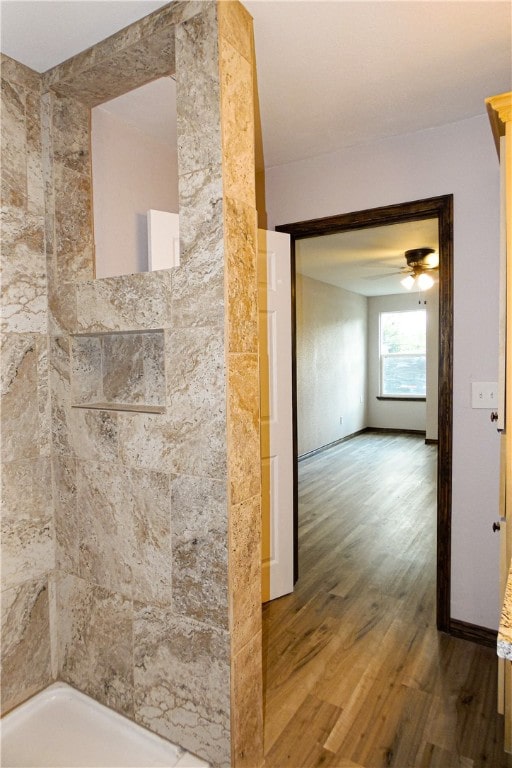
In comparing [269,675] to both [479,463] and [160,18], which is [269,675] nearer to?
[479,463]

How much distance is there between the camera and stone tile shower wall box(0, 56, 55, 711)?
179 cm

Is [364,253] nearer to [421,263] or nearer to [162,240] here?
[421,263]

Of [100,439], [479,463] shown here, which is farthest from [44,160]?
[479,463]

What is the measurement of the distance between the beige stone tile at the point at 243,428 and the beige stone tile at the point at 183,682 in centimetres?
48

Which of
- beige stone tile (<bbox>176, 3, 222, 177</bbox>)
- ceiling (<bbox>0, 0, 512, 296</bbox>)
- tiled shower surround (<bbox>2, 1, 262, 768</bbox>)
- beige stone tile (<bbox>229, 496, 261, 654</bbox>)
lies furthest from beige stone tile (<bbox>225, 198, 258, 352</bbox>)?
ceiling (<bbox>0, 0, 512, 296</bbox>)

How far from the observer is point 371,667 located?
2.12m

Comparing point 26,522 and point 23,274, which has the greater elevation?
point 23,274

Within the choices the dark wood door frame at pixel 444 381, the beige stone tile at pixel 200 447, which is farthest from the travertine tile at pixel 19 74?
the dark wood door frame at pixel 444 381

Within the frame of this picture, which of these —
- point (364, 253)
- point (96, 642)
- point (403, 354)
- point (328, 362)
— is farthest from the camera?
point (403, 354)

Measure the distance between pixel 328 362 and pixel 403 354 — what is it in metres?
2.06

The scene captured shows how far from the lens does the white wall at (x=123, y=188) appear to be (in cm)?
215

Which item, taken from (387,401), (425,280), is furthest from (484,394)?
(387,401)

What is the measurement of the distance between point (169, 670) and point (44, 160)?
204 cm

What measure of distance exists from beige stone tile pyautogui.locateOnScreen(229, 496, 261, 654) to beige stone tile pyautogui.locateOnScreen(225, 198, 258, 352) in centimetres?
55
